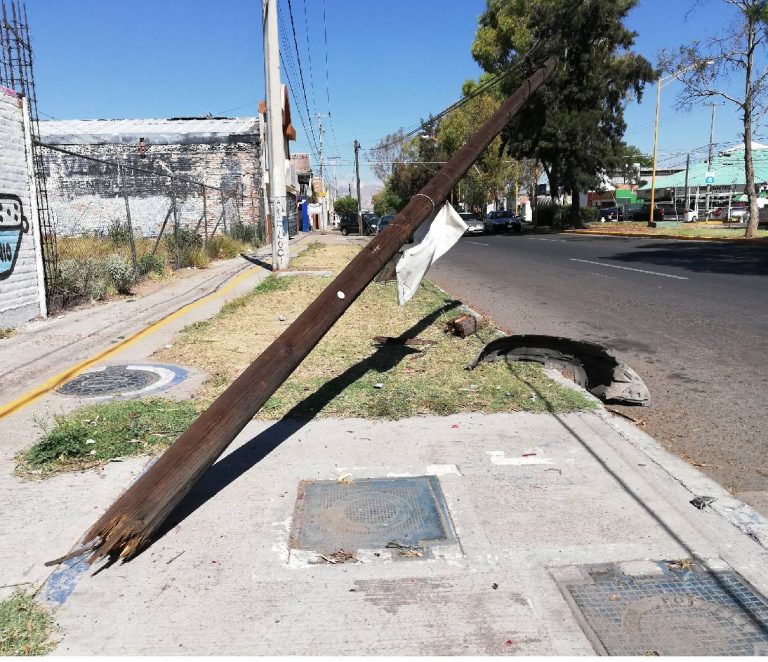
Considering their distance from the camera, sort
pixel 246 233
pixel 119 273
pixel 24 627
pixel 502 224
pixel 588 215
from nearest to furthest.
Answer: pixel 24 627 < pixel 119 273 < pixel 246 233 < pixel 502 224 < pixel 588 215

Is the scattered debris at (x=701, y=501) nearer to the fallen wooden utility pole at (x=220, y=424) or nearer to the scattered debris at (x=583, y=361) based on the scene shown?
the scattered debris at (x=583, y=361)

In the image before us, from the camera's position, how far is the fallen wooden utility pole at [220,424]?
122 inches

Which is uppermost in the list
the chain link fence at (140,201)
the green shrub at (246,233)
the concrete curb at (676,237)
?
the chain link fence at (140,201)

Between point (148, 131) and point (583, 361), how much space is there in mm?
29127

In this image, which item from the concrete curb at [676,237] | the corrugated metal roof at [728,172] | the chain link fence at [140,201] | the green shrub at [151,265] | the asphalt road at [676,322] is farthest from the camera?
the corrugated metal roof at [728,172]

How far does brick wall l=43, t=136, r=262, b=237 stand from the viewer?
2869 centimetres

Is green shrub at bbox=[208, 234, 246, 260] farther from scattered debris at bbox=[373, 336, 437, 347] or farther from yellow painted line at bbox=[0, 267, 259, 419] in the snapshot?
scattered debris at bbox=[373, 336, 437, 347]

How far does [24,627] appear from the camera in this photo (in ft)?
8.43

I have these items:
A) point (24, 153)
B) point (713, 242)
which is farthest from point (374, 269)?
point (713, 242)

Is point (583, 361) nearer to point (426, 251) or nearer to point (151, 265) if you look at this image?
point (426, 251)

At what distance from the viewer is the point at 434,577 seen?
2930 mm

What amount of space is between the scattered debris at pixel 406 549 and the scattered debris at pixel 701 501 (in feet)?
5.20

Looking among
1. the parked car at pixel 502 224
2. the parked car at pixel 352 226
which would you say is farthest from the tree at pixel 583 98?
the parked car at pixel 352 226

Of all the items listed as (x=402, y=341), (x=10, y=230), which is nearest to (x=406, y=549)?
(x=402, y=341)
